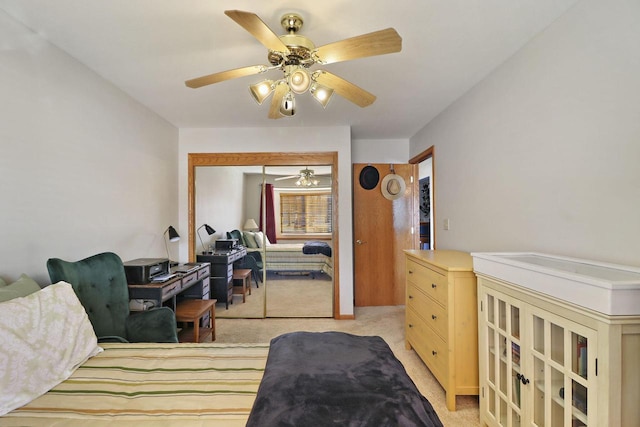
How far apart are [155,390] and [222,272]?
251cm

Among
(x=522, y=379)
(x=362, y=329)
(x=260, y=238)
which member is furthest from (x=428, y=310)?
(x=260, y=238)

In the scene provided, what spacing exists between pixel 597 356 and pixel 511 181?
4.26ft

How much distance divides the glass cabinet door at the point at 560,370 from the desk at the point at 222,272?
3.15 meters

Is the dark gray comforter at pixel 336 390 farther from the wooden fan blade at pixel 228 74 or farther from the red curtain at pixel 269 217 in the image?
the red curtain at pixel 269 217

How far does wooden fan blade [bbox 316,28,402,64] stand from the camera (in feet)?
4.11

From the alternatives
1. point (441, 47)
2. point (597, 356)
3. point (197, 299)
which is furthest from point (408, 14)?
point (197, 299)

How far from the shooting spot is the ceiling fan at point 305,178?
12.1 feet

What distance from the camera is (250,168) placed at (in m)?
3.67

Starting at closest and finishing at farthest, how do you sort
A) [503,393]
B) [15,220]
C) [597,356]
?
[597,356], [503,393], [15,220]

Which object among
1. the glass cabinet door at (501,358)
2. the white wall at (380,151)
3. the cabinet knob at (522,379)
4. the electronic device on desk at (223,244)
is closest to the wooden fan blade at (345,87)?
the glass cabinet door at (501,358)

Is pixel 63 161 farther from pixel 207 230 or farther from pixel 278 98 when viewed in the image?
pixel 207 230

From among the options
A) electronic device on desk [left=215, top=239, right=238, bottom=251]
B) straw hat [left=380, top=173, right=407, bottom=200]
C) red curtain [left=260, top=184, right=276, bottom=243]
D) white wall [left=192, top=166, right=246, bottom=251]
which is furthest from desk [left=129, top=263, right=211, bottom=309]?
straw hat [left=380, top=173, right=407, bottom=200]

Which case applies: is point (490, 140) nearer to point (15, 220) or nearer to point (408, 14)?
point (408, 14)

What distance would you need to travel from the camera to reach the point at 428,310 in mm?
2236
